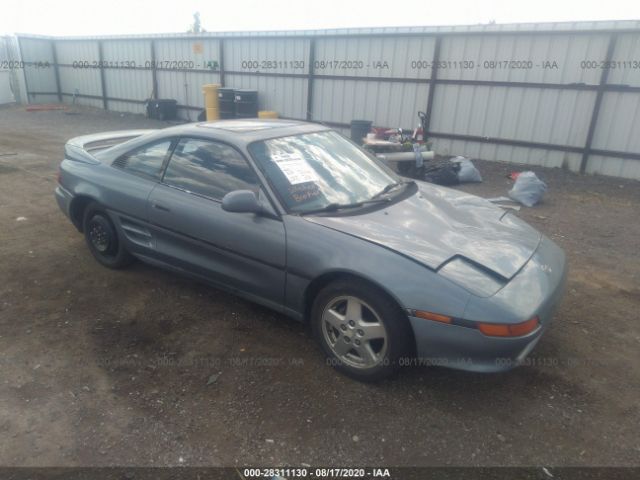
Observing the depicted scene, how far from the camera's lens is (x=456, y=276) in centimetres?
258

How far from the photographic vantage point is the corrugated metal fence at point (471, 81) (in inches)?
364

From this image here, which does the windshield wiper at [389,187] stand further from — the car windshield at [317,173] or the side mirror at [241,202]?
the side mirror at [241,202]

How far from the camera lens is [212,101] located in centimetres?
1430

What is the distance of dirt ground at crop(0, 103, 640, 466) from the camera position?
2451 millimetres

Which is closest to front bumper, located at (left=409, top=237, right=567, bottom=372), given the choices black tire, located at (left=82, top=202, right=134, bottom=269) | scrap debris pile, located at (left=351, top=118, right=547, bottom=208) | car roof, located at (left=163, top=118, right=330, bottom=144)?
car roof, located at (left=163, top=118, right=330, bottom=144)

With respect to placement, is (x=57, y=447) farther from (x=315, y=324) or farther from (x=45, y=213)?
(x=45, y=213)

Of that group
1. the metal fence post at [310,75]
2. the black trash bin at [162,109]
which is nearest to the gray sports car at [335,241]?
the metal fence post at [310,75]

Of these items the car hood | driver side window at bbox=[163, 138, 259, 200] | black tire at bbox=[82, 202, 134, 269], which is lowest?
black tire at bbox=[82, 202, 134, 269]

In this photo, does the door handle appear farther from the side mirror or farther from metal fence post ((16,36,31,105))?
metal fence post ((16,36,31,105))

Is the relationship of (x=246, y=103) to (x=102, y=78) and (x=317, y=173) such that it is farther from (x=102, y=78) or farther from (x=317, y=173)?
(x=317, y=173)

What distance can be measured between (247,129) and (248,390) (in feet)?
6.45

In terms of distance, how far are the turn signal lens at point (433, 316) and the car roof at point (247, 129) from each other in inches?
68.8

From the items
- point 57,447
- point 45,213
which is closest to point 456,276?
point 57,447

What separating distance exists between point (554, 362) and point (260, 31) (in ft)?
43.2
